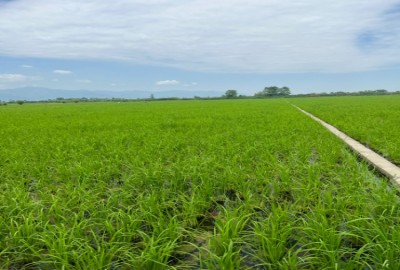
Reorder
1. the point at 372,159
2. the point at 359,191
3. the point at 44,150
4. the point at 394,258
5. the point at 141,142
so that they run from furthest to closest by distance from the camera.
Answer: the point at 141,142 < the point at 44,150 < the point at 372,159 < the point at 359,191 < the point at 394,258

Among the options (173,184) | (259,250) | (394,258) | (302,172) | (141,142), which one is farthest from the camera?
(141,142)

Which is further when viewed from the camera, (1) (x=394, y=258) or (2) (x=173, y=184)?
(2) (x=173, y=184)

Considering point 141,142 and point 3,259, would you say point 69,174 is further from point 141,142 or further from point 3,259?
point 141,142

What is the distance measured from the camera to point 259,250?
301cm

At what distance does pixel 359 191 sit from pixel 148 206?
279 cm

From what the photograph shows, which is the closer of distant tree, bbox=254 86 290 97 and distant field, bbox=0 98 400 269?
distant field, bbox=0 98 400 269

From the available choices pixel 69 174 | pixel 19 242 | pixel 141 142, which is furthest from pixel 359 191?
pixel 141 142

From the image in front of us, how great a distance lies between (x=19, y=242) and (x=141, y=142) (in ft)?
23.0

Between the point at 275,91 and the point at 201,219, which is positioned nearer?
the point at 201,219

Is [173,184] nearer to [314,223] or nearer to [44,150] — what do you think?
[314,223]

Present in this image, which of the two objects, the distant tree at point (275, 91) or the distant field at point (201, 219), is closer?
the distant field at point (201, 219)

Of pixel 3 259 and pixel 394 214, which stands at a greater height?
pixel 394 214

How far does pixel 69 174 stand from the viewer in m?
5.98

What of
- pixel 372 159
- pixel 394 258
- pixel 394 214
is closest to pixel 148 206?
pixel 394 258
